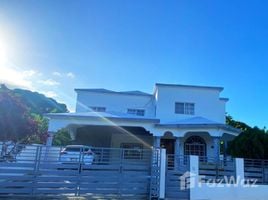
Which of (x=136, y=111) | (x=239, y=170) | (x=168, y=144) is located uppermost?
(x=136, y=111)

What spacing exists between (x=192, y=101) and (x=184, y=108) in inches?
35.7

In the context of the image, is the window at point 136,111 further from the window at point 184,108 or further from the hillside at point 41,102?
the hillside at point 41,102

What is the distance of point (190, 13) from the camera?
43.9 feet

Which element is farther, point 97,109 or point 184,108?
point 97,109

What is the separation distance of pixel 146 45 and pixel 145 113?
397 inches

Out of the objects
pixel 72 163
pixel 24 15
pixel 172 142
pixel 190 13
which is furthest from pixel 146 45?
pixel 172 142

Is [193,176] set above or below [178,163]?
below

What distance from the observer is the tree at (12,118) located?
1251cm

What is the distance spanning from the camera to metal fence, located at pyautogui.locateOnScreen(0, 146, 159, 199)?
33.3ft

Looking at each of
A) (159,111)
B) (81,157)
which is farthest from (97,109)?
(81,157)

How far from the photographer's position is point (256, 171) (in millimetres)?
12992

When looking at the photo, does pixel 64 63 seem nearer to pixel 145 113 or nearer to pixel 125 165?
pixel 125 165

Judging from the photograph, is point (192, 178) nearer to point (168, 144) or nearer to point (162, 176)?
point (162, 176)

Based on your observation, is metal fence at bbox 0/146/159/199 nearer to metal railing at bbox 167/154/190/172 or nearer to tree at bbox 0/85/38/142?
metal railing at bbox 167/154/190/172
